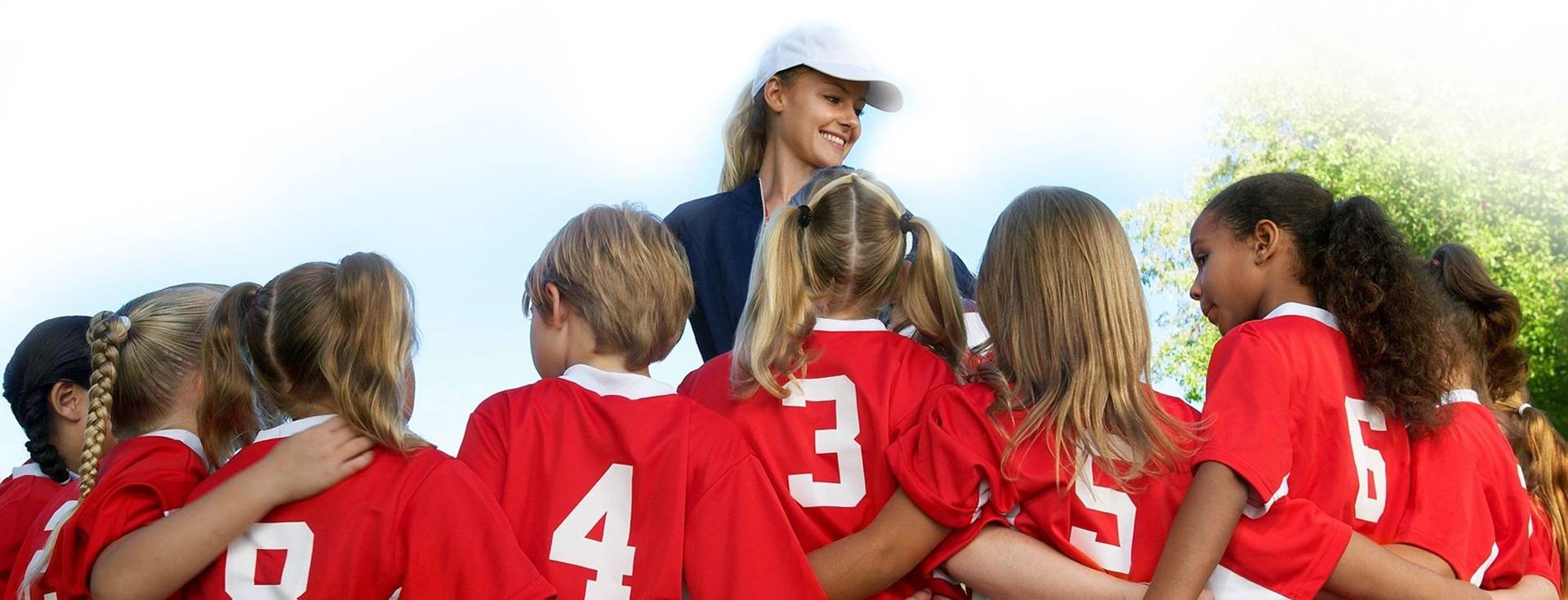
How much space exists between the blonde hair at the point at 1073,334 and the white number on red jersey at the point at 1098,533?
4 centimetres

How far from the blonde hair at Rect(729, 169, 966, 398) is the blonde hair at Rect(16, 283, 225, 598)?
1552mm

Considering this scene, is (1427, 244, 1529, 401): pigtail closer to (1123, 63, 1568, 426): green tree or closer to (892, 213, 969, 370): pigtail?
(892, 213, 969, 370): pigtail

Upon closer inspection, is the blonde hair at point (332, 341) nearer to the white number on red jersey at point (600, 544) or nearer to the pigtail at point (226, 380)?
the pigtail at point (226, 380)

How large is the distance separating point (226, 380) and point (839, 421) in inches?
60.5

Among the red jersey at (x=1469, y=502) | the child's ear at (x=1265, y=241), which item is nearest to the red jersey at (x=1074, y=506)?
the red jersey at (x=1469, y=502)

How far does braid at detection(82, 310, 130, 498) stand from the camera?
329 centimetres

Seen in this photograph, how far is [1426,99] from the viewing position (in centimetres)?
1792

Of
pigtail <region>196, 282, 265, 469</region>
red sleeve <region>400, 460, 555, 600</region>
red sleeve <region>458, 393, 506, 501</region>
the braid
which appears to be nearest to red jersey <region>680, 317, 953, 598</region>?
red sleeve <region>458, 393, 506, 501</region>

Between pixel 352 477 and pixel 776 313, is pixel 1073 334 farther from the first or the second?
pixel 352 477

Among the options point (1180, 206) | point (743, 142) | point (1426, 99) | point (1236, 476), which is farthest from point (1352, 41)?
point (1236, 476)

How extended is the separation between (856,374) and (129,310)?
2.05 m

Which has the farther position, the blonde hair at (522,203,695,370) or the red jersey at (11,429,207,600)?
the blonde hair at (522,203,695,370)

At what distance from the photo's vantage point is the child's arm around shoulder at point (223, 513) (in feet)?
9.31

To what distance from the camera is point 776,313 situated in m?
3.40
